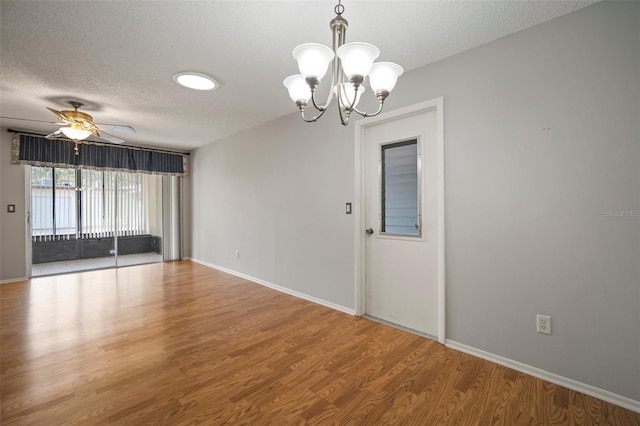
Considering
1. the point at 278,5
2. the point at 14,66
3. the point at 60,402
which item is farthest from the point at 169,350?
the point at 14,66

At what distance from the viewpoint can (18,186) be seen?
4594mm

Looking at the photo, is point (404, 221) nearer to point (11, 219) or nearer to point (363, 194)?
point (363, 194)

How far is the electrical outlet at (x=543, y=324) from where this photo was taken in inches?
77.3

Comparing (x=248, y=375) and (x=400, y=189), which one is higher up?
(x=400, y=189)

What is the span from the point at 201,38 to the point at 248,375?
8.46 ft

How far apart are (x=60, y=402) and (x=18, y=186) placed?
15.5ft

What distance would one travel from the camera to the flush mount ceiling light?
273 centimetres

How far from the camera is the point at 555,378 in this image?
75.9 inches

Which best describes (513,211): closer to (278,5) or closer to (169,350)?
(278,5)

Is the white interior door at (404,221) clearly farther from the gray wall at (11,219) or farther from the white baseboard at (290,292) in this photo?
the gray wall at (11,219)

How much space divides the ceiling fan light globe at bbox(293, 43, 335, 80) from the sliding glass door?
240 inches

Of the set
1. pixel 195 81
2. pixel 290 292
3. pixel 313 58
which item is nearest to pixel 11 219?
pixel 195 81

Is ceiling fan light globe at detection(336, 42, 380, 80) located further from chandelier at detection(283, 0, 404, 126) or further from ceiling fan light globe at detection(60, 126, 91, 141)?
ceiling fan light globe at detection(60, 126, 91, 141)

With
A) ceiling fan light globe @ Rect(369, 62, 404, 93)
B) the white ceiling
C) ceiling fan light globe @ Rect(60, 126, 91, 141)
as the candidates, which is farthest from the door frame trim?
ceiling fan light globe @ Rect(60, 126, 91, 141)
